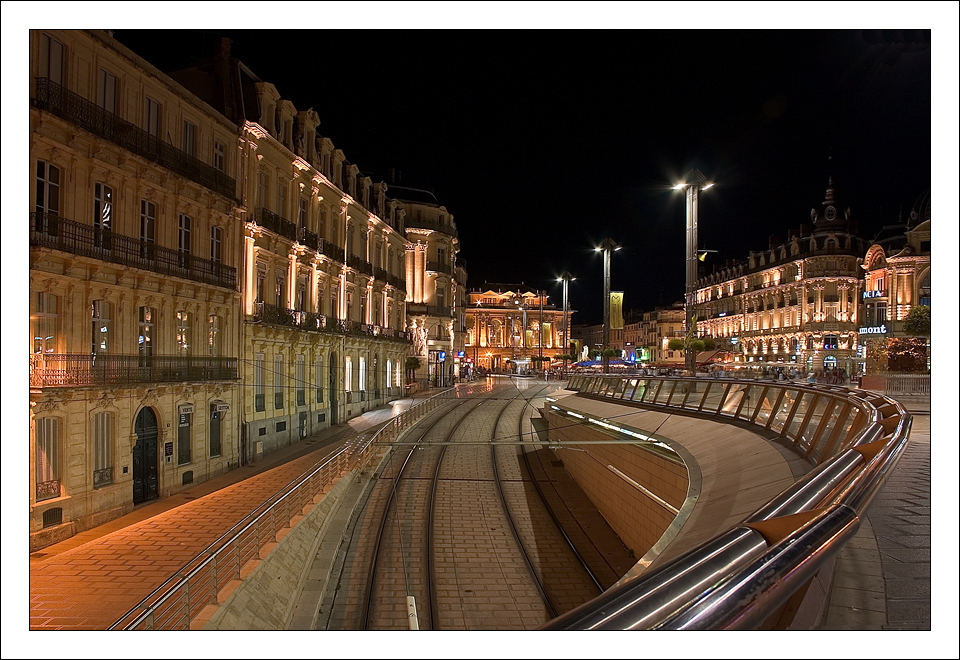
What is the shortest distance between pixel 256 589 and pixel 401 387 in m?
35.4

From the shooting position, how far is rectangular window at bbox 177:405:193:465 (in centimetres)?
1809

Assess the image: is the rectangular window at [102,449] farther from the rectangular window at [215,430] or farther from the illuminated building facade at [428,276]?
the illuminated building facade at [428,276]

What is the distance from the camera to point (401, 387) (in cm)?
4412

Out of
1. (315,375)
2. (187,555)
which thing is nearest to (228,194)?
(315,375)

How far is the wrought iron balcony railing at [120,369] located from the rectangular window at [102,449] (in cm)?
111

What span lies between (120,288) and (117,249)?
1.16 m

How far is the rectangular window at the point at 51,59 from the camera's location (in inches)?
532

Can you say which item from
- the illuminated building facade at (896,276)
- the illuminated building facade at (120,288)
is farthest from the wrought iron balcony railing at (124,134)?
the illuminated building facade at (896,276)

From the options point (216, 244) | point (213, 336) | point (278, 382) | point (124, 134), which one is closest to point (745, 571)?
point (124, 134)

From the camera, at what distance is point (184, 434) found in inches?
722

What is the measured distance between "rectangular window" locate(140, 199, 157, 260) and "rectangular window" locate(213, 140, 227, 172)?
4228mm

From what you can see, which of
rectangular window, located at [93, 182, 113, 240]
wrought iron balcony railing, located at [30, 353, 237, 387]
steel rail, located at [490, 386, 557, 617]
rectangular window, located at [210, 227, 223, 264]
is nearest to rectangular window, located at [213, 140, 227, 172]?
rectangular window, located at [210, 227, 223, 264]

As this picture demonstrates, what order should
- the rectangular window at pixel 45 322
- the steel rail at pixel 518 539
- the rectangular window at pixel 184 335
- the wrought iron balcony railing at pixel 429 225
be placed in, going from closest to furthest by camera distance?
1. the steel rail at pixel 518 539
2. the rectangular window at pixel 45 322
3. the rectangular window at pixel 184 335
4. the wrought iron balcony railing at pixel 429 225

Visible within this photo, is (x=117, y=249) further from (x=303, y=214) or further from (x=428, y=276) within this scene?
(x=428, y=276)
